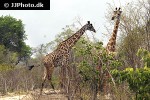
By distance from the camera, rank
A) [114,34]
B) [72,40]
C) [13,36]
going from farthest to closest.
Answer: [13,36] < [72,40] < [114,34]

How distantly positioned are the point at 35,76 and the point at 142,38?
26.2 feet

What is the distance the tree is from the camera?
26.1 metres

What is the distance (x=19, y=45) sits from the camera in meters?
26.5

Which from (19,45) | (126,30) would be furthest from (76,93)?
(19,45)

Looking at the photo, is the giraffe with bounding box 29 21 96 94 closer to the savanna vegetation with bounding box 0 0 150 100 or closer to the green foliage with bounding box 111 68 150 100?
the savanna vegetation with bounding box 0 0 150 100

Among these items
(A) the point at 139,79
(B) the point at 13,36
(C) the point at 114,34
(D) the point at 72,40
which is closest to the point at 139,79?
(A) the point at 139,79

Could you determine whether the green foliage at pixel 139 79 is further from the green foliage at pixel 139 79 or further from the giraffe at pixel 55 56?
the giraffe at pixel 55 56

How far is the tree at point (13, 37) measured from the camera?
26.1 meters

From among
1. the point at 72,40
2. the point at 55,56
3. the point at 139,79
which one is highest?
the point at 72,40

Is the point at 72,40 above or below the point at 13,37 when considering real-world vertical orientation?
below

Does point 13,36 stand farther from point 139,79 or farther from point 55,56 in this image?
point 139,79

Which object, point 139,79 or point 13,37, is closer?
point 139,79

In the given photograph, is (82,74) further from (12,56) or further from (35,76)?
(12,56)

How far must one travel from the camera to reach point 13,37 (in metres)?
26.3
